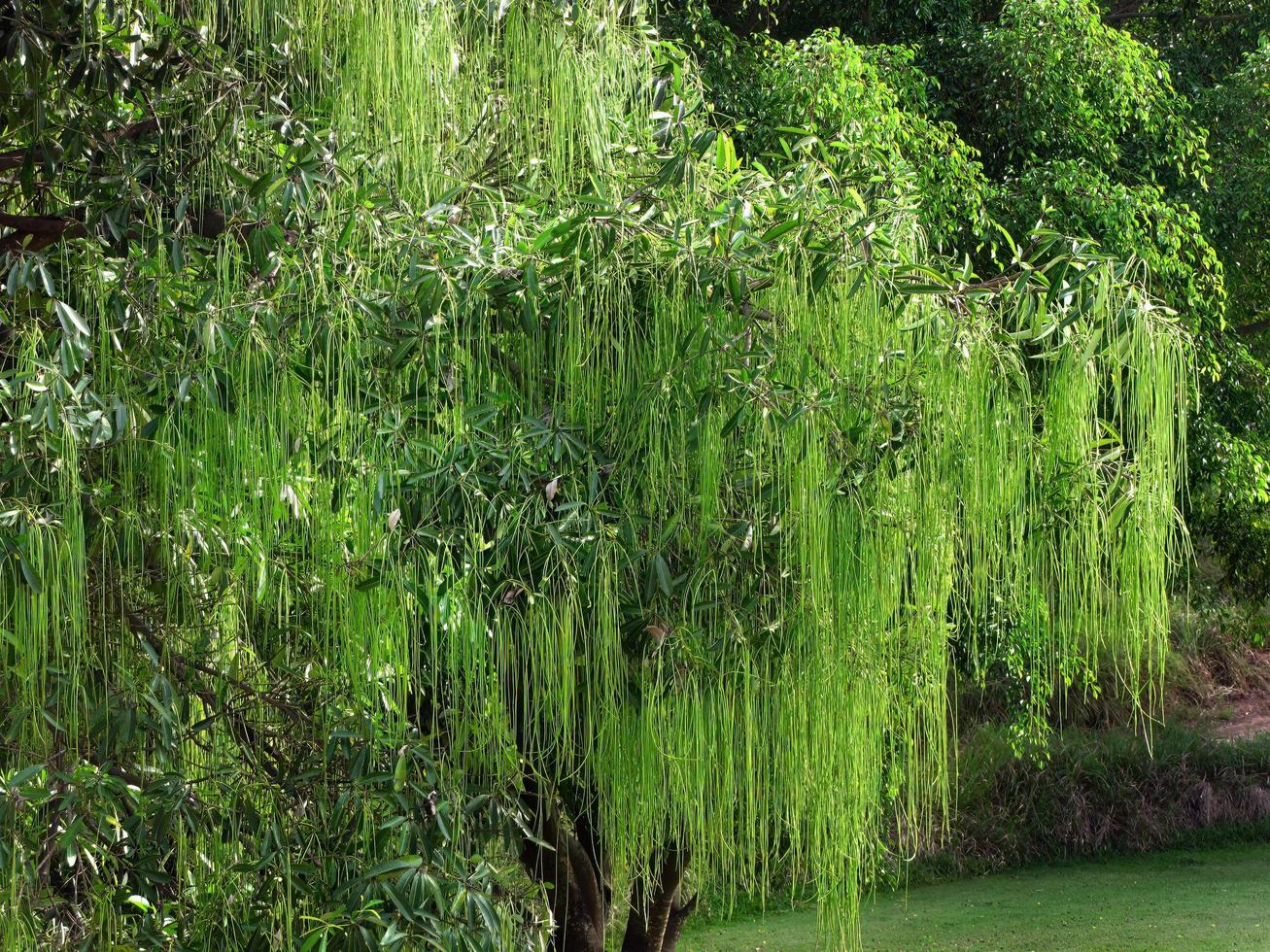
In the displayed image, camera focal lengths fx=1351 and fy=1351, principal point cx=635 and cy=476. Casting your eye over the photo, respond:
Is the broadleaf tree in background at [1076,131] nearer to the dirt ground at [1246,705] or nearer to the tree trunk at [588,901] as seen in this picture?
the tree trunk at [588,901]

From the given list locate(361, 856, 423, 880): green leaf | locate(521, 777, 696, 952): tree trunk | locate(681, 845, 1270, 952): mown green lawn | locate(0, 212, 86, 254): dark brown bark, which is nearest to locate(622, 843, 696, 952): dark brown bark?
locate(521, 777, 696, 952): tree trunk

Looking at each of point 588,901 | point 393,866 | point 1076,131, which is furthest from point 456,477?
point 1076,131

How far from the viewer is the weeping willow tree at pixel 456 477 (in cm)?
179

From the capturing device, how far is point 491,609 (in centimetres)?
195

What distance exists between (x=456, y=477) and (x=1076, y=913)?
292 inches

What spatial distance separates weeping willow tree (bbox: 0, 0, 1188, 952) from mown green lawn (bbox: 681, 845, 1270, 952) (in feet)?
18.6

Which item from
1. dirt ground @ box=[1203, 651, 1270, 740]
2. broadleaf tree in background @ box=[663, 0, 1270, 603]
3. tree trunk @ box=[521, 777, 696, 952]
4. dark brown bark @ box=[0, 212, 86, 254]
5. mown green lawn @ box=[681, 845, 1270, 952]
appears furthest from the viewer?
dirt ground @ box=[1203, 651, 1270, 740]

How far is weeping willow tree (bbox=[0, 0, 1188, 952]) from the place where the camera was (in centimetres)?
179

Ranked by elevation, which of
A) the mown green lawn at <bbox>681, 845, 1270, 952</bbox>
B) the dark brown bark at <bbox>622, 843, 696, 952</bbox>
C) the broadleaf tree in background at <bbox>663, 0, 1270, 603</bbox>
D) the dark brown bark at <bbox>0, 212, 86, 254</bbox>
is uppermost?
the broadleaf tree in background at <bbox>663, 0, 1270, 603</bbox>

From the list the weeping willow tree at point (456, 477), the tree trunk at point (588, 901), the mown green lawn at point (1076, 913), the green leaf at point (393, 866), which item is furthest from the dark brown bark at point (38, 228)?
the mown green lawn at point (1076, 913)

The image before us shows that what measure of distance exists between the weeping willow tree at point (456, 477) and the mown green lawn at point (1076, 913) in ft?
18.6

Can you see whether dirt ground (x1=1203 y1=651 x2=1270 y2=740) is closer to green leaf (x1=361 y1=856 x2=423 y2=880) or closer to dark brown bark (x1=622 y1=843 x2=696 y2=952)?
dark brown bark (x1=622 y1=843 x2=696 y2=952)

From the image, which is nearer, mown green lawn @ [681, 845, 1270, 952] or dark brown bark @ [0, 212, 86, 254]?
dark brown bark @ [0, 212, 86, 254]

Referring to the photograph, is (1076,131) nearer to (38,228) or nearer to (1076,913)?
(38,228)
